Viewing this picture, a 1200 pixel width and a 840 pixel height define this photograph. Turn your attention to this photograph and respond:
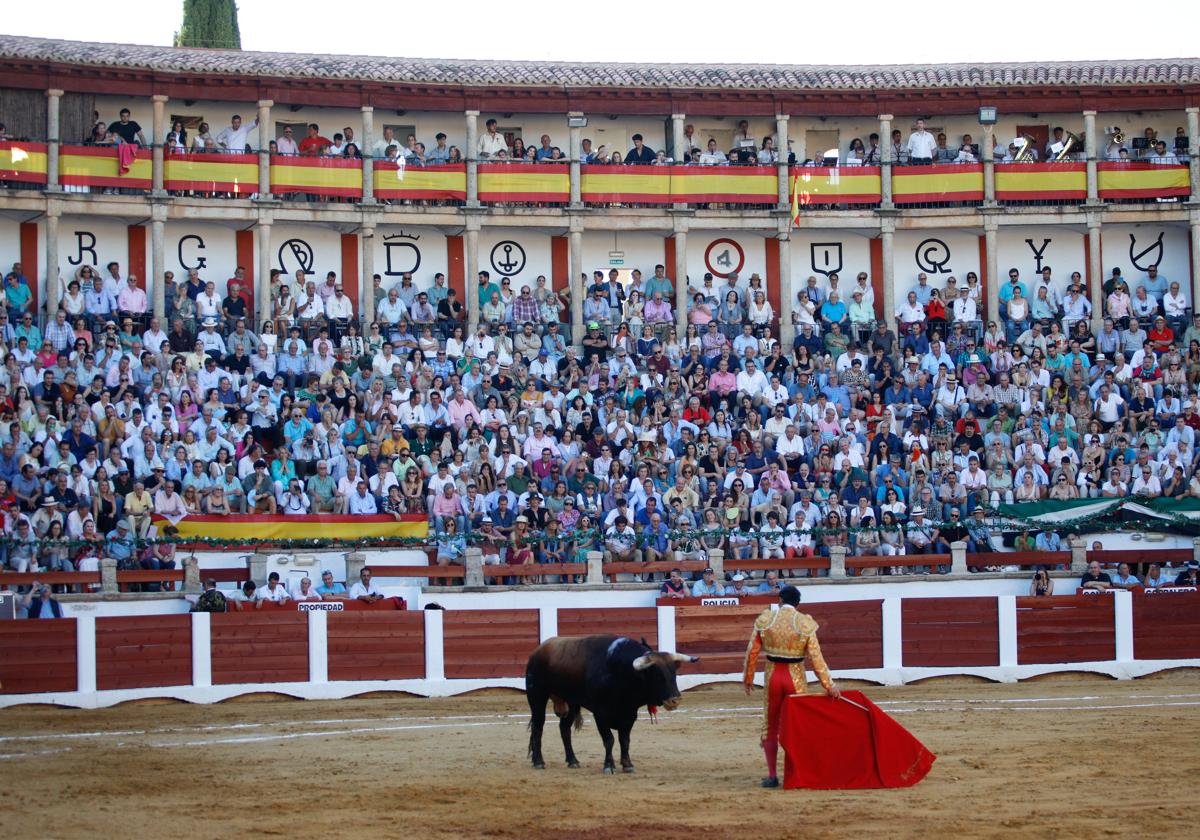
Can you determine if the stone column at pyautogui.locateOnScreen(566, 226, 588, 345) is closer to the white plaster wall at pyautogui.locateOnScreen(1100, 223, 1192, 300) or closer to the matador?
the white plaster wall at pyautogui.locateOnScreen(1100, 223, 1192, 300)

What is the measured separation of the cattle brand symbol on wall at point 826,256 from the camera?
28.8 metres

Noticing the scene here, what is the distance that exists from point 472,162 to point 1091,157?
9.79 meters

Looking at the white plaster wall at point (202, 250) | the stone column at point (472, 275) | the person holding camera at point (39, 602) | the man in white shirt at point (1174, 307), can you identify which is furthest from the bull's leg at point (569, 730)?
the man in white shirt at point (1174, 307)

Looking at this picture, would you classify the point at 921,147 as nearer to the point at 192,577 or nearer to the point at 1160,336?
the point at 1160,336

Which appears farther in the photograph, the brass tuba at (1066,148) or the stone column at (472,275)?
the brass tuba at (1066,148)

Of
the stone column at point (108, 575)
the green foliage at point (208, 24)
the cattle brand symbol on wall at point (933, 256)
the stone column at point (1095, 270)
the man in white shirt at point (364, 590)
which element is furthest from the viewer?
the green foliage at point (208, 24)

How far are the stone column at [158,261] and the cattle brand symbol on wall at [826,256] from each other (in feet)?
33.4

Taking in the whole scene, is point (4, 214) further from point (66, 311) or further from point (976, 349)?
point (976, 349)

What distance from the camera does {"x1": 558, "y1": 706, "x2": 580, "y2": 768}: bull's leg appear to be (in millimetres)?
11938

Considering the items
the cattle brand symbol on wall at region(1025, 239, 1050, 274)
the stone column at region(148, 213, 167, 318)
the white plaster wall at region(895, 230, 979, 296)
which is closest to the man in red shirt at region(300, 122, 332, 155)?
the stone column at region(148, 213, 167, 318)

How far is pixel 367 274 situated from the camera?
2634 cm

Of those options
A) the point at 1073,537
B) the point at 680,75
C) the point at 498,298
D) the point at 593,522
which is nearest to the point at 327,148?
the point at 498,298

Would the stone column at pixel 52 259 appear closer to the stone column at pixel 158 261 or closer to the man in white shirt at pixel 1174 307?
the stone column at pixel 158 261

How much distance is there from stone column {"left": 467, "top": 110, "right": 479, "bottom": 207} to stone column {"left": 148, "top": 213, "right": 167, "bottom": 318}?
14.8 feet
